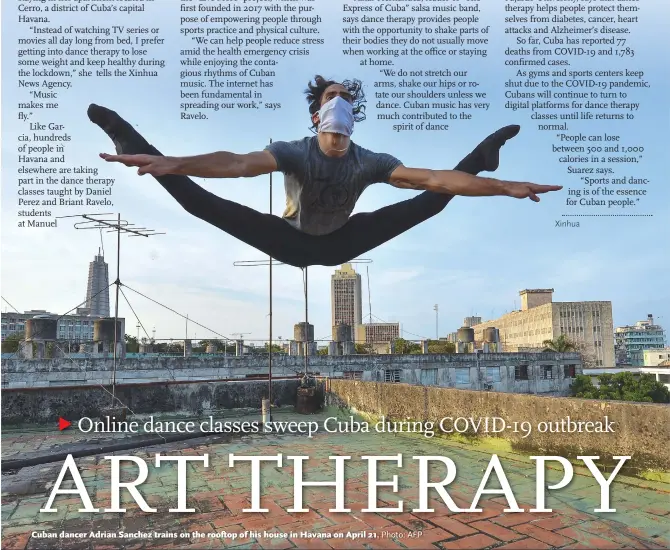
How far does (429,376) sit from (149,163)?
24.6 metres

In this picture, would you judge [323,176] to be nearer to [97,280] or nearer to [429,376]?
[97,280]

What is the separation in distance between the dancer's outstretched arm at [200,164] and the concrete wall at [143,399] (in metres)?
8.93

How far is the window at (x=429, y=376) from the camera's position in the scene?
25000 millimetres

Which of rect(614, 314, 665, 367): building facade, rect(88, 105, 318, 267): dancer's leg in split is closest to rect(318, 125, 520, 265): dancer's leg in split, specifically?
rect(88, 105, 318, 267): dancer's leg in split

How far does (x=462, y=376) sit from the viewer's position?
26.5 meters

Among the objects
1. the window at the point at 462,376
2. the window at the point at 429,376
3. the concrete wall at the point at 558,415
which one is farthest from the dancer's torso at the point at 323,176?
the window at the point at 462,376

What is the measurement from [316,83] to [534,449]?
4853mm

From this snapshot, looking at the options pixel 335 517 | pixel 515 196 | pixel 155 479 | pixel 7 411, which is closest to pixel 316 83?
pixel 515 196

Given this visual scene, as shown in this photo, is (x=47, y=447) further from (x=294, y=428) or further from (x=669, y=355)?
(x=669, y=355)

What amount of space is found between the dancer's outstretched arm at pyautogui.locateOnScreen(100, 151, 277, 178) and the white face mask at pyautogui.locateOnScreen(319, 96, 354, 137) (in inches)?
17.2

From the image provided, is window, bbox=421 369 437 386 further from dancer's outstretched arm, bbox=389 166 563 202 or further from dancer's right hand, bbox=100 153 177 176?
dancer's right hand, bbox=100 153 177 176

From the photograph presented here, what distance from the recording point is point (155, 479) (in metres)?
5.34

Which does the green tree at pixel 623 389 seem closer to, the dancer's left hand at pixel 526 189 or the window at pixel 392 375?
the window at pixel 392 375

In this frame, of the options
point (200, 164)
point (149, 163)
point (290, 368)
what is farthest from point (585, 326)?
point (149, 163)
